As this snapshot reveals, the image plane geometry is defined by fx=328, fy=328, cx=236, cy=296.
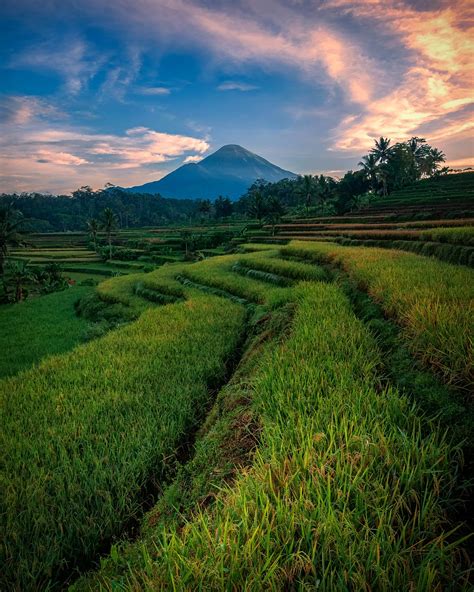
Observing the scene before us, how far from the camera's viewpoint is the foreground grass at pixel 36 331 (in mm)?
9336

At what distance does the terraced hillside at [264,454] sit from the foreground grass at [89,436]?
2 cm

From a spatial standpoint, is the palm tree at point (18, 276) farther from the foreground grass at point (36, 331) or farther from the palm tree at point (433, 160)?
the palm tree at point (433, 160)

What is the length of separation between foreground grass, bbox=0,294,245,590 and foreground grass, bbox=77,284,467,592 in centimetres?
55

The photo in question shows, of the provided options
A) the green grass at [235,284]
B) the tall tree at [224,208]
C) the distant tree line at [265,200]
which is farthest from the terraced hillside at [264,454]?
the tall tree at [224,208]

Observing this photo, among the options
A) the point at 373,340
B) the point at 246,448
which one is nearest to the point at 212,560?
the point at 246,448

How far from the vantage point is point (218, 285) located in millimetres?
12156

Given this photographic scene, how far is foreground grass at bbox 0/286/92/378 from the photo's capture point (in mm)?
9336

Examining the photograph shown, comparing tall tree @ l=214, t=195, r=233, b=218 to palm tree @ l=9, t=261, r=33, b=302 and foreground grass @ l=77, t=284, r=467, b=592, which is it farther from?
foreground grass @ l=77, t=284, r=467, b=592

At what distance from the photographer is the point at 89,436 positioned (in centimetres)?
380

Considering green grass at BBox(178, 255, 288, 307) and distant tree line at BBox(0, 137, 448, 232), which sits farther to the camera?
distant tree line at BBox(0, 137, 448, 232)

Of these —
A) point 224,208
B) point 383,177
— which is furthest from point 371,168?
point 224,208

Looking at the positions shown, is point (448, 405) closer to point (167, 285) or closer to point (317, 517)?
point (317, 517)

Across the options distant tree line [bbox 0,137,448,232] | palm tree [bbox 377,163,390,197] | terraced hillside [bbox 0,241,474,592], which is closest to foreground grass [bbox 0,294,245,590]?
terraced hillside [bbox 0,241,474,592]

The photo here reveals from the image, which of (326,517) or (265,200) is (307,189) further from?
(326,517)
